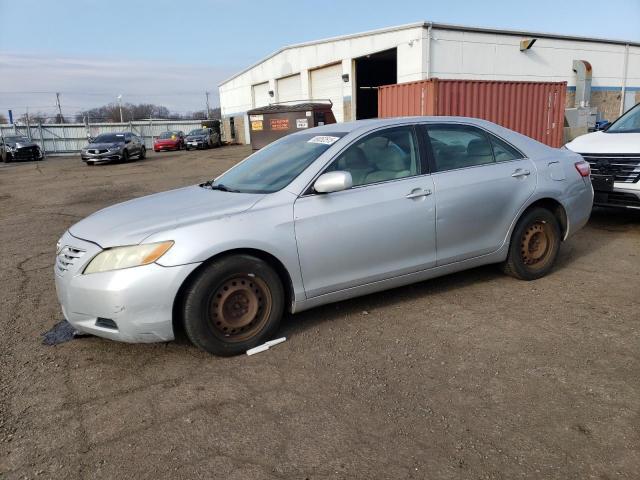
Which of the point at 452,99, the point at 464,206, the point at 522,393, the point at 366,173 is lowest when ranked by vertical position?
the point at 522,393

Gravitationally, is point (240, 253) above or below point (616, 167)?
below

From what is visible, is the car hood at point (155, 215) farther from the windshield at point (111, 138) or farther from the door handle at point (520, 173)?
the windshield at point (111, 138)

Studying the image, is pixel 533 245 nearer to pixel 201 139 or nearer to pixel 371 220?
pixel 371 220

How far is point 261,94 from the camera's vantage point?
112 feet

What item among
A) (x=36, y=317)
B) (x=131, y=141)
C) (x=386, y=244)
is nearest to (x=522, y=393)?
(x=386, y=244)

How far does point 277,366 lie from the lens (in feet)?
11.1

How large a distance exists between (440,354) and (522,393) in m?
0.63

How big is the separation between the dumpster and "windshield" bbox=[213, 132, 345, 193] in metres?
11.9

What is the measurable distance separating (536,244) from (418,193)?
1.56m

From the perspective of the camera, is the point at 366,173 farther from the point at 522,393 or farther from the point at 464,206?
the point at 522,393

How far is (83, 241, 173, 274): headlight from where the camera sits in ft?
10.6

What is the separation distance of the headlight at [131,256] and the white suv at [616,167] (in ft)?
18.9

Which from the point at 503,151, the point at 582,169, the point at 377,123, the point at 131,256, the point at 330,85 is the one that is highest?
the point at 330,85

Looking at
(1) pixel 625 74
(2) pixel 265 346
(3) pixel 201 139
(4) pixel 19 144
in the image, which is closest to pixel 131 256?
(2) pixel 265 346
